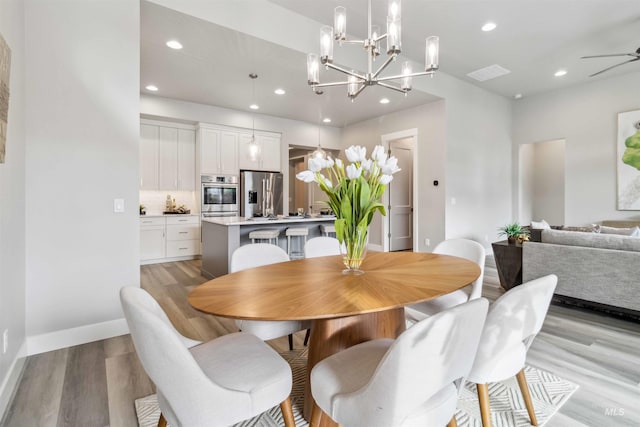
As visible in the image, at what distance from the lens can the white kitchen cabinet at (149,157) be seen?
538 centimetres

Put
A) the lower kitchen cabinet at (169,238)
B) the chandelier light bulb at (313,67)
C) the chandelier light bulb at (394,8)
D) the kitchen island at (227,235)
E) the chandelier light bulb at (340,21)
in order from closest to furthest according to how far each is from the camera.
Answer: the chandelier light bulb at (394,8) → the chandelier light bulb at (340,21) → the chandelier light bulb at (313,67) → the kitchen island at (227,235) → the lower kitchen cabinet at (169,238)

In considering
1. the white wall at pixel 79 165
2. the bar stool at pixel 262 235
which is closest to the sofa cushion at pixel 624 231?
the bar stool at pixel 262 235

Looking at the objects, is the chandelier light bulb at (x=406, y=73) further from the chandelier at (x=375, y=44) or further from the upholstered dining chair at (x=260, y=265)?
the upholstered dining chair at (x=260, y=265)

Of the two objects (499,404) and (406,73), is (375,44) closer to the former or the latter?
(406,73)

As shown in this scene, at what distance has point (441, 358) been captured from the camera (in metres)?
0.85

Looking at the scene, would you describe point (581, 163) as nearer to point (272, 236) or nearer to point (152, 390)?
point (272, 236)

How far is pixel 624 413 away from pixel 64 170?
3.81 m

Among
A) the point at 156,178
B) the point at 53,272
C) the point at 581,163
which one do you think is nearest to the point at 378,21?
the point at 53,272

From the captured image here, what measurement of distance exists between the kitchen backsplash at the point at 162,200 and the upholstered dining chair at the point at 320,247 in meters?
4.03

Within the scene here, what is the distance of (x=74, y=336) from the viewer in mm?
2340

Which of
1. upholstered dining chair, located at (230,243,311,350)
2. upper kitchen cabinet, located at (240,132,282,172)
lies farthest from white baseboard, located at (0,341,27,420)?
upper kitchen cabinet, located at (240,132,282,172)

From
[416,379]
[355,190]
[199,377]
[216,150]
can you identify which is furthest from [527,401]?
[216,150]

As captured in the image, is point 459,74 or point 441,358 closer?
point 441,358

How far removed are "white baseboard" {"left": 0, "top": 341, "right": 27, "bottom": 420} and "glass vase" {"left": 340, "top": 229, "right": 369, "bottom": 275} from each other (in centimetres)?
189
